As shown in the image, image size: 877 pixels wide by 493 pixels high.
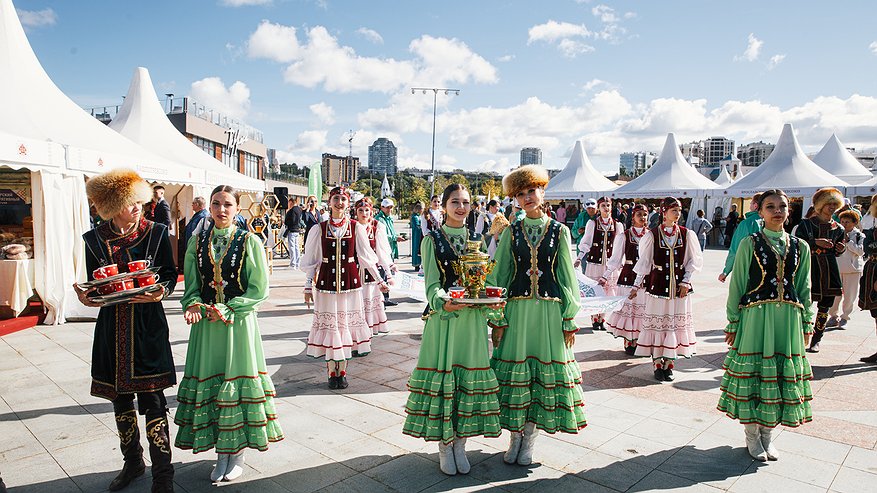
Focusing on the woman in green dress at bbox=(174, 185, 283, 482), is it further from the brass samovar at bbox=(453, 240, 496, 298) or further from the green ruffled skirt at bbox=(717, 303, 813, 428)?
the green ruffled skirt at bbox=(717, 303, 813, 428)

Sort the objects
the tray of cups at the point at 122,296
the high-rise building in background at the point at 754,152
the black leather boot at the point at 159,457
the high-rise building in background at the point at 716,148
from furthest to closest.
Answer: the high-rise building in background at the point at 716,148
the high-rise building in background at the point at 754,152
the black leather boot at the point at 159,457
the tray of cups at the point at 122,296

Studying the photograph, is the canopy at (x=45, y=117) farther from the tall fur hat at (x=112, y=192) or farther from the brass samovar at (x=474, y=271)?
the brass samovar at (x=474, y=271)

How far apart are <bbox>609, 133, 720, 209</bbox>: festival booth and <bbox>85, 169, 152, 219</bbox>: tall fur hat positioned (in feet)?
88.6

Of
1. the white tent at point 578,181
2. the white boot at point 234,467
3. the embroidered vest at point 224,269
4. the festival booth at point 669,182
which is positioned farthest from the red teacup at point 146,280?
the white tent at point 578,181

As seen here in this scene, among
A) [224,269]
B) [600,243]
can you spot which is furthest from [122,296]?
[600,243]

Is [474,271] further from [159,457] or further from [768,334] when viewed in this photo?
[768,334]

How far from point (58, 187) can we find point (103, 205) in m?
6.53

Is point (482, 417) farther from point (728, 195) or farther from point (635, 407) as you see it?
point (728, 195)

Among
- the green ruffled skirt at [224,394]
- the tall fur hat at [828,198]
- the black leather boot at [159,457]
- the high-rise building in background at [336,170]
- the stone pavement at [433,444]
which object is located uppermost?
the high-rise building in background at [336,170]

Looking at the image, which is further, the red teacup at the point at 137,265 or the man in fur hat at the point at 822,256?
the man in fur hat at the point at 822,256

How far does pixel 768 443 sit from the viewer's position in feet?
13.9

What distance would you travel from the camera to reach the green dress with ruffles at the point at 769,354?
418cm

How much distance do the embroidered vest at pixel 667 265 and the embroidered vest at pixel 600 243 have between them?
254 centimetres

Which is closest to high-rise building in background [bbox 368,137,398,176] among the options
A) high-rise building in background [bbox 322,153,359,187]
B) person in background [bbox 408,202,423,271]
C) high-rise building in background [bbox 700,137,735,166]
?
high-rise building in background [bbox 322,153,359,187]
